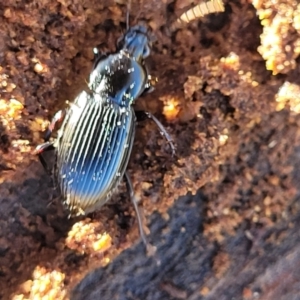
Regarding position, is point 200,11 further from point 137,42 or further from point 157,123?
point 157,123

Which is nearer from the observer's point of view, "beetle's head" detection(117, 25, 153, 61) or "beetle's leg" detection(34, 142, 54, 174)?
"beetle's leg" detection(34, 142, 54, 174)

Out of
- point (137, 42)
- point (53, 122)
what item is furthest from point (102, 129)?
point (137, 42)

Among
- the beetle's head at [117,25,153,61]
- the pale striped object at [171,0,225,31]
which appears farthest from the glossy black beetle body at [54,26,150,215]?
the pale striped object at [171,0,225,31]

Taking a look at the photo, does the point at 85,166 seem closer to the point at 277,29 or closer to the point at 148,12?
the point at 148,12

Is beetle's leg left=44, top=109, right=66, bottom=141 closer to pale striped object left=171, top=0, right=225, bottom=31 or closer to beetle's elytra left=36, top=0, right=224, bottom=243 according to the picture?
beetle's elytra left=36, top=0, right=224, bottom=243

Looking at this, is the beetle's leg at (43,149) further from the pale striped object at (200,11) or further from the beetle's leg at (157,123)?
the pale striped object at (200,11)

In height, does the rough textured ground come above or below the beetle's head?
below

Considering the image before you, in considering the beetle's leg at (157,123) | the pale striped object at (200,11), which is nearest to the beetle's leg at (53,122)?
the beetle's leg at (157,123)
